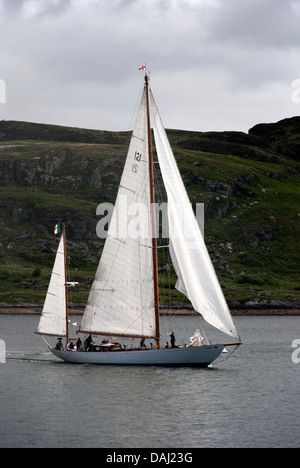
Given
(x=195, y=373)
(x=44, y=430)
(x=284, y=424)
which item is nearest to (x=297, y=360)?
(x=195, y=373)

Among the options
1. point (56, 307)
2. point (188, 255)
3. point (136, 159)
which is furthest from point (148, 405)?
point (136, 159)

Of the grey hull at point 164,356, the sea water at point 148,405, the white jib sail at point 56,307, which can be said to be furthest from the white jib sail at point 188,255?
the white jib sail at point 56,307

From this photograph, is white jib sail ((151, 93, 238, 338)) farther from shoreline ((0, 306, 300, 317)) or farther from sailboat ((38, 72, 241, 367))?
shoreline ((0, 306, 300, 317))

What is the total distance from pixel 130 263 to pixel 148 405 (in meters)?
15.6

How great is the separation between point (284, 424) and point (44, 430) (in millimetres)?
15180

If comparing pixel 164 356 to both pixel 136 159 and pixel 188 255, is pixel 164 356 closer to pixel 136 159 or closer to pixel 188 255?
pixel 188 255

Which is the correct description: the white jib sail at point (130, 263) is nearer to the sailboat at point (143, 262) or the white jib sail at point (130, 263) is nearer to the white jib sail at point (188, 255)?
the sailboat at point (143, 262)

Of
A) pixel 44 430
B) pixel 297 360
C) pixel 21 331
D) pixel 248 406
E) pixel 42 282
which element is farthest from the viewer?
pixel 42 282

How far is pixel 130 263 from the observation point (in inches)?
2420

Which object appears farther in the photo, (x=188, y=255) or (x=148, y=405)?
(x=188, y=255)

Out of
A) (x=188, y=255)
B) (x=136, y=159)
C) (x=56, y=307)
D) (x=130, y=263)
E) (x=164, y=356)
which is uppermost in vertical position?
(x=136, y=159)
